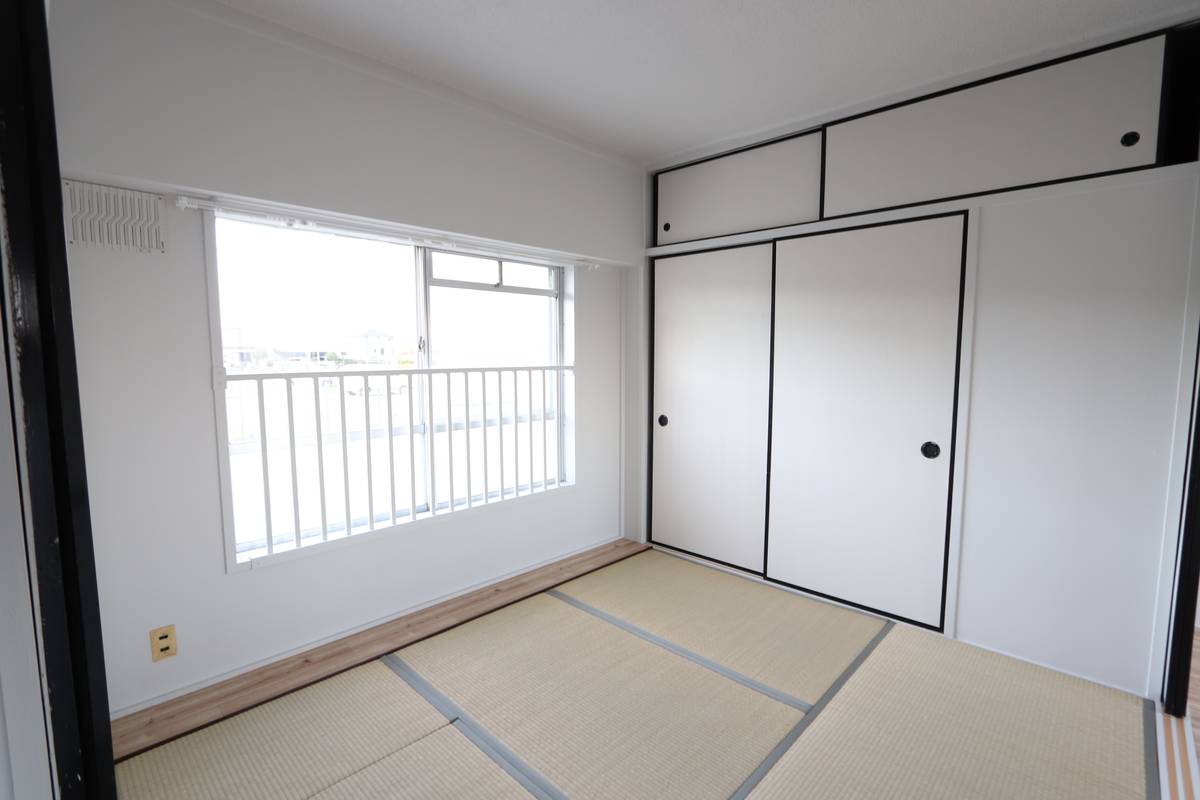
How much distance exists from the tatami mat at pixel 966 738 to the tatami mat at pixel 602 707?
18 cm

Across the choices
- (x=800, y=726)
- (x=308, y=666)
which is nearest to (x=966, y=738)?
(x=800, y=726)

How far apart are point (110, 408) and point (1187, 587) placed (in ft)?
12.6

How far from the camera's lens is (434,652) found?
2.38 meters

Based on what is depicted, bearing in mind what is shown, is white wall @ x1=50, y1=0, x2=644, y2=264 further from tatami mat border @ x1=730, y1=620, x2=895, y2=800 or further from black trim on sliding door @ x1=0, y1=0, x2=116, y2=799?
tatami mat border @ x1=730, y1=620, x2=895, y2=800

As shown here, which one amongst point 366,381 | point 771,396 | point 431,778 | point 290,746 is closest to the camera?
point 431,778

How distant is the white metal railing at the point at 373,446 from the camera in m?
2.26

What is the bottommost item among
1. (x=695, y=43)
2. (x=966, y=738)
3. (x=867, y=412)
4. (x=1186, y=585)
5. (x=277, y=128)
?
(x=966, y=738)

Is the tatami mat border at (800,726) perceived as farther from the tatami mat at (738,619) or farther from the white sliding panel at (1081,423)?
the white sliding panel at (1081,423)

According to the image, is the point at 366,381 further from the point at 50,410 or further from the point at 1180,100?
the point at 1180,100

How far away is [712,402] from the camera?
3311 millimetres

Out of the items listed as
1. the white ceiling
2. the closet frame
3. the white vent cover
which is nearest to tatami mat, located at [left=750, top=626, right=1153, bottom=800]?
the closet frame

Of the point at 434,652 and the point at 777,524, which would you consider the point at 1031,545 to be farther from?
the point at 434,652

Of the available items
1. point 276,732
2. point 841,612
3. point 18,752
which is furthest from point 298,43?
point 841,612

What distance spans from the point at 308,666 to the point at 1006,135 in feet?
12.0
